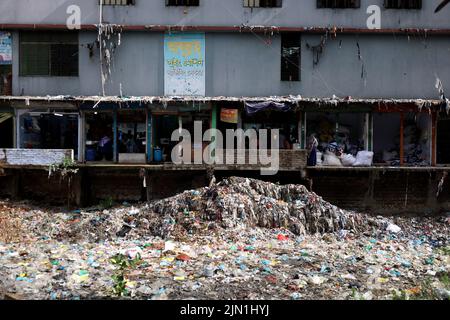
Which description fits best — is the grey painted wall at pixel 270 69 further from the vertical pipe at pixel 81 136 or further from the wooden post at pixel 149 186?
the wooden post at pixel 149 186

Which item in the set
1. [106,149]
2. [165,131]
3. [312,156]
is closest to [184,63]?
[165,131]

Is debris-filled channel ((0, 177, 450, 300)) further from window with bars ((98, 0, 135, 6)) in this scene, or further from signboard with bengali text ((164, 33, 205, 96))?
window with bars ((98, 0, 135, 6))

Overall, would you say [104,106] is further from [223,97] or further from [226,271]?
[226,271]

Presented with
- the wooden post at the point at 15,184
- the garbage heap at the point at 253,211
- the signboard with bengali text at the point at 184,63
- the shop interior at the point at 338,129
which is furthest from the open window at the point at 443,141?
the wooden post at the point at 15,184

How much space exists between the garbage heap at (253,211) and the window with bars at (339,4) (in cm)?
689

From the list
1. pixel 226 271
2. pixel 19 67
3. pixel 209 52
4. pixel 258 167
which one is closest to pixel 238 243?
pixel 226 271

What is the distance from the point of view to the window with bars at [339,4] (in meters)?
16.9

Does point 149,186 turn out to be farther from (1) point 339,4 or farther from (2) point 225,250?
(1) point 339,4

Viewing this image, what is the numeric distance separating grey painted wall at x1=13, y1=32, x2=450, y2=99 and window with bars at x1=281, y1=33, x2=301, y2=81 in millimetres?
189

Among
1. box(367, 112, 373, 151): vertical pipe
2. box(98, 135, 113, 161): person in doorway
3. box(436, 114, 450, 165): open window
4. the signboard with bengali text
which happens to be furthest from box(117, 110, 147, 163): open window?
box(436, 114, 450, 165): open window

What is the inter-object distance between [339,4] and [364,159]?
565cm

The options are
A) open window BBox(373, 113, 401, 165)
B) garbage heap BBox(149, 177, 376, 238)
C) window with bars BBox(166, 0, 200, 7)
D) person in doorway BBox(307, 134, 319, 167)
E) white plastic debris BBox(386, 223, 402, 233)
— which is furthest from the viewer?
open window BBox(373, 113, 401, 165)

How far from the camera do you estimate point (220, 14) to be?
16859 millimetres

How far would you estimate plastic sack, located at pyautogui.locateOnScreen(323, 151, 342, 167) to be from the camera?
16.7m
